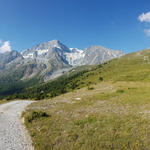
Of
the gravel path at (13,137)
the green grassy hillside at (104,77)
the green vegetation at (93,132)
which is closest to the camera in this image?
the green vegetation at (93,132)

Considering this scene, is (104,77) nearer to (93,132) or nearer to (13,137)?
(93,132)

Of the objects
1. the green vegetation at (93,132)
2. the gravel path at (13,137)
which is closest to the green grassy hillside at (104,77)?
the gravel path at (13,137)

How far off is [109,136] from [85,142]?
2684mm

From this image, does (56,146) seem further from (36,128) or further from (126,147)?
(126,147)

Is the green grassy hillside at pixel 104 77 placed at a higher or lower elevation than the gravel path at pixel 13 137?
higher

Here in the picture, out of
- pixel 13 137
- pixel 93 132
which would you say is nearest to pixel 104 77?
pixel 93 132

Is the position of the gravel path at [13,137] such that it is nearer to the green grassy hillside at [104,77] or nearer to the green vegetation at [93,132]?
the green vegetation at [93,132]

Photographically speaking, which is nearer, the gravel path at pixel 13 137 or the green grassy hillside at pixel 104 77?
the gravel path at pixel 13 137

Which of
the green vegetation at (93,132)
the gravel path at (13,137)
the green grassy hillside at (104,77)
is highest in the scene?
the green grassy hillside at (104,77)

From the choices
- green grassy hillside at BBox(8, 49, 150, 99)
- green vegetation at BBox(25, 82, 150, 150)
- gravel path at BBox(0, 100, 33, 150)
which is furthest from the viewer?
green grassy hillside at BBox(8, 49, 150, 99)

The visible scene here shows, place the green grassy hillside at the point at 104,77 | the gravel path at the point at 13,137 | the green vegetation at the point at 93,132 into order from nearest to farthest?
1. the green vegetation at the point at 93,132
2. the gravel path at the point at 13,137
3. the green grassy hillside at the point at 104,77

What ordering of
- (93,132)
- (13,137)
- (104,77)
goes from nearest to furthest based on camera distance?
1. (13,137)
2. (93,132)
3. (104,77)

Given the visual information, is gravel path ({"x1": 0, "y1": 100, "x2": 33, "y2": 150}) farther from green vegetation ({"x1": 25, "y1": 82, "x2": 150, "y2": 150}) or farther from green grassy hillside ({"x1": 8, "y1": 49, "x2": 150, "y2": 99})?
green grassy hillside ({"x1": 8, "y1": 49, "x2": 150, "y2": 99})

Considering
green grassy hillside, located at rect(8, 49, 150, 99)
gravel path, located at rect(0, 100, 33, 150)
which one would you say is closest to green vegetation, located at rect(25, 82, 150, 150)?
gravel path, located at rect(0, 100, 33, 150)
